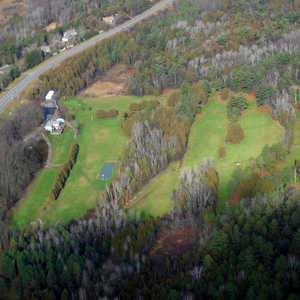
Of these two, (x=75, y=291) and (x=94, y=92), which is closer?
(x=75, y=291)

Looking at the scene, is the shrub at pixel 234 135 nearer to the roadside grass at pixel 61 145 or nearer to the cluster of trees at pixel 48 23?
the roadside grass at pixel 61 145

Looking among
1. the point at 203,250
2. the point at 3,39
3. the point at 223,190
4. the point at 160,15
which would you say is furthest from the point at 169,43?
the point at 203,250

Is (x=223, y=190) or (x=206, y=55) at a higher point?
(x=206, y=55)

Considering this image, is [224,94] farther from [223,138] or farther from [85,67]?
[85,67]

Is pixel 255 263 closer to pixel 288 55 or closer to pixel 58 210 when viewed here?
pixel 58 210

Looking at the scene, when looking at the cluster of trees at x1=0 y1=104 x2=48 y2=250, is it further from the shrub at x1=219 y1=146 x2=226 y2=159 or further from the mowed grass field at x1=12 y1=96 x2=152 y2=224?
the shrub at x1=219 y1=146 x2=226 y2=159

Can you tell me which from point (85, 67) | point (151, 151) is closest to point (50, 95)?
point (85, 67)

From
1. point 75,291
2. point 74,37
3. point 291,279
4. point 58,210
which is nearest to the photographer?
point 291,279
